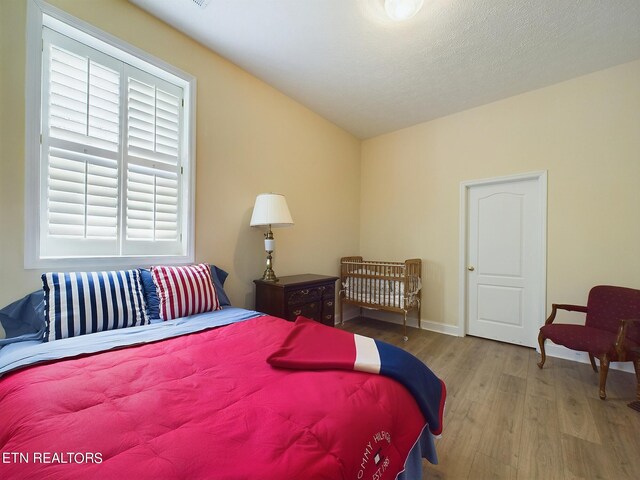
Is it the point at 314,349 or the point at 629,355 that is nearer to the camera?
the point at 314,349

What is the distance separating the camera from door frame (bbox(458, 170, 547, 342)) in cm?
289

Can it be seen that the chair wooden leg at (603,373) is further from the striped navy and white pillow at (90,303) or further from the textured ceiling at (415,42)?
the striped navy and white pillow at (90,303)

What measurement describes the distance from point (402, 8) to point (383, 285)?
2.77 meters

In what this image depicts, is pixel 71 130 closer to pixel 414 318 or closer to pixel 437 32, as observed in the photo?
pixel 437 32

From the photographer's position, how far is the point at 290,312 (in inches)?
98.4

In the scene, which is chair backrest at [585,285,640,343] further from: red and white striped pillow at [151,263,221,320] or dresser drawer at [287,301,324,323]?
red and white striped pillow at [151,263,221,320]

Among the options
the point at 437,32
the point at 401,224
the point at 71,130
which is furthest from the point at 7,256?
the point at 401,224

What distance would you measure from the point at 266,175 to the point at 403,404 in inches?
98.3

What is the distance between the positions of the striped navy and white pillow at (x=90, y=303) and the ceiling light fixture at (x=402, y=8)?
2.56 meters

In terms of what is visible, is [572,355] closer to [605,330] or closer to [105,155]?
[605,330]

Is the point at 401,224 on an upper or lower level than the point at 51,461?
upper

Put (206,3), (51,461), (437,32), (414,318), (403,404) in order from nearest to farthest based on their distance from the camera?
1. (51,461)
2. (403,404)
3. (206,3)
4. (437,32)
5. (414,318)

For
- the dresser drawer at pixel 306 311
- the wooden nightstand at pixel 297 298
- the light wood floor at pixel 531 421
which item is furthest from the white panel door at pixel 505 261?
the dresser drawer at pixel 306 311

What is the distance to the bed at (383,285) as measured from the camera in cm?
335
